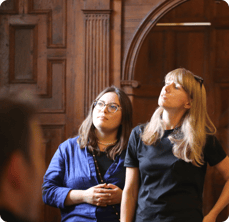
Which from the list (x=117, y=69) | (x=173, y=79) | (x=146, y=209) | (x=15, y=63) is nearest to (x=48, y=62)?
(x=15, y=63)

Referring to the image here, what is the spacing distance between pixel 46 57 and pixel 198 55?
6.81 ft

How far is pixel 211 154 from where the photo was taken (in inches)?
66.3

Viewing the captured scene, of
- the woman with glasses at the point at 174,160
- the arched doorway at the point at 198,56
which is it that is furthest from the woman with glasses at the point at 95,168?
the arched doorway at the point at 198,56

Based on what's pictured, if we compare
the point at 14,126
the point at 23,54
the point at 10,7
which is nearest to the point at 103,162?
the point at 14,126

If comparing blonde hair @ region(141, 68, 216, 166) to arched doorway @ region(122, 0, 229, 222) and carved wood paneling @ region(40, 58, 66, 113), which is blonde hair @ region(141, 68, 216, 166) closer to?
carved wood paneling @ region(40, 58, 66, 113)

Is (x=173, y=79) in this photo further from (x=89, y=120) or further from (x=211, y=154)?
(x=89, y=120)

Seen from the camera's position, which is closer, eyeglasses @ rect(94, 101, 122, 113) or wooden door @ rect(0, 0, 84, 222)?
eyeglasses @ rect(94, 101, 122, 113)

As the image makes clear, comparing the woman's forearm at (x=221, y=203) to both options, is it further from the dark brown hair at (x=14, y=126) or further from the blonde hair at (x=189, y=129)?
the dark brown hair at (x=14, y=126)

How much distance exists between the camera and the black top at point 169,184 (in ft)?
5.20

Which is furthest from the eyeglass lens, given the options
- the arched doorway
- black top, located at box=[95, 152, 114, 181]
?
the arched doorway

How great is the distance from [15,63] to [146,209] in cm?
213

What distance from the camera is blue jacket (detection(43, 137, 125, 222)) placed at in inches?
80.0

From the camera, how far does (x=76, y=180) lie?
2107mm

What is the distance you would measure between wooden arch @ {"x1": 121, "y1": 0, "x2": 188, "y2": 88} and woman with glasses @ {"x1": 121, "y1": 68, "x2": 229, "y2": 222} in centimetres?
116
